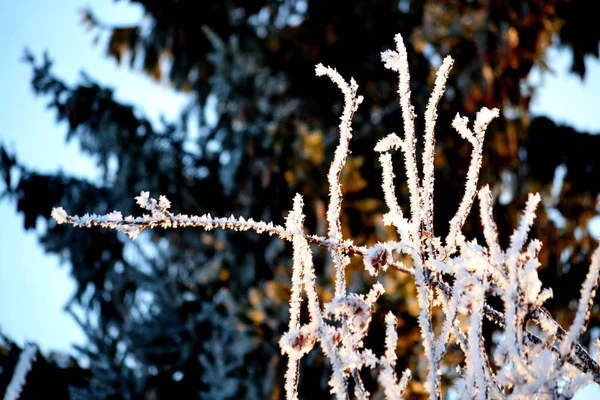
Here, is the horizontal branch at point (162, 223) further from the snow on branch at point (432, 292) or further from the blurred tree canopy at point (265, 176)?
the blurred tree canopy at point (265, 176)

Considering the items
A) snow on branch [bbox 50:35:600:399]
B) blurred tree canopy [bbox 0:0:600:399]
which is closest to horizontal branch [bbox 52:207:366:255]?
snow on branch [bbox 50:35:600:399]

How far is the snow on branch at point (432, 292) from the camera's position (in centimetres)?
112

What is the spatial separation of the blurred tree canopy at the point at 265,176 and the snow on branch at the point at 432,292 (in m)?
2.89

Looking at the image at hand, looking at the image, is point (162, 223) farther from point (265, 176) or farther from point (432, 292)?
point (265, 176)

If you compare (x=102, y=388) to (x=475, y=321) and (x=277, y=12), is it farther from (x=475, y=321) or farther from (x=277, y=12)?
(x=277, y=12)

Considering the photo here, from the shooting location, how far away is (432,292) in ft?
4.13

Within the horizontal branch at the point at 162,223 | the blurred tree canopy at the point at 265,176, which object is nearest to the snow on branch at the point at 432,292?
the horizontal branch at the point at 162,223

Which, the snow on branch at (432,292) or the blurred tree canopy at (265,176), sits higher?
the blurred tree canopy at (265,176)

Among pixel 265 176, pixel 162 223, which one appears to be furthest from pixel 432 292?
pixel 265 176

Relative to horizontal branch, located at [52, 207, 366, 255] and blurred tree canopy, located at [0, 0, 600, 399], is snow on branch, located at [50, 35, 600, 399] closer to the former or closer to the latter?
horizontal branch, located at [52, 207, 366, 255]

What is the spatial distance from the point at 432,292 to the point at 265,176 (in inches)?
142

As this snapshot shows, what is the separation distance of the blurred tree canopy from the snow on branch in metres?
2.89

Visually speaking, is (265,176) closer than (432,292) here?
No

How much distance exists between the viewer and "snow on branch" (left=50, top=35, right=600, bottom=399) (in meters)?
1.12
